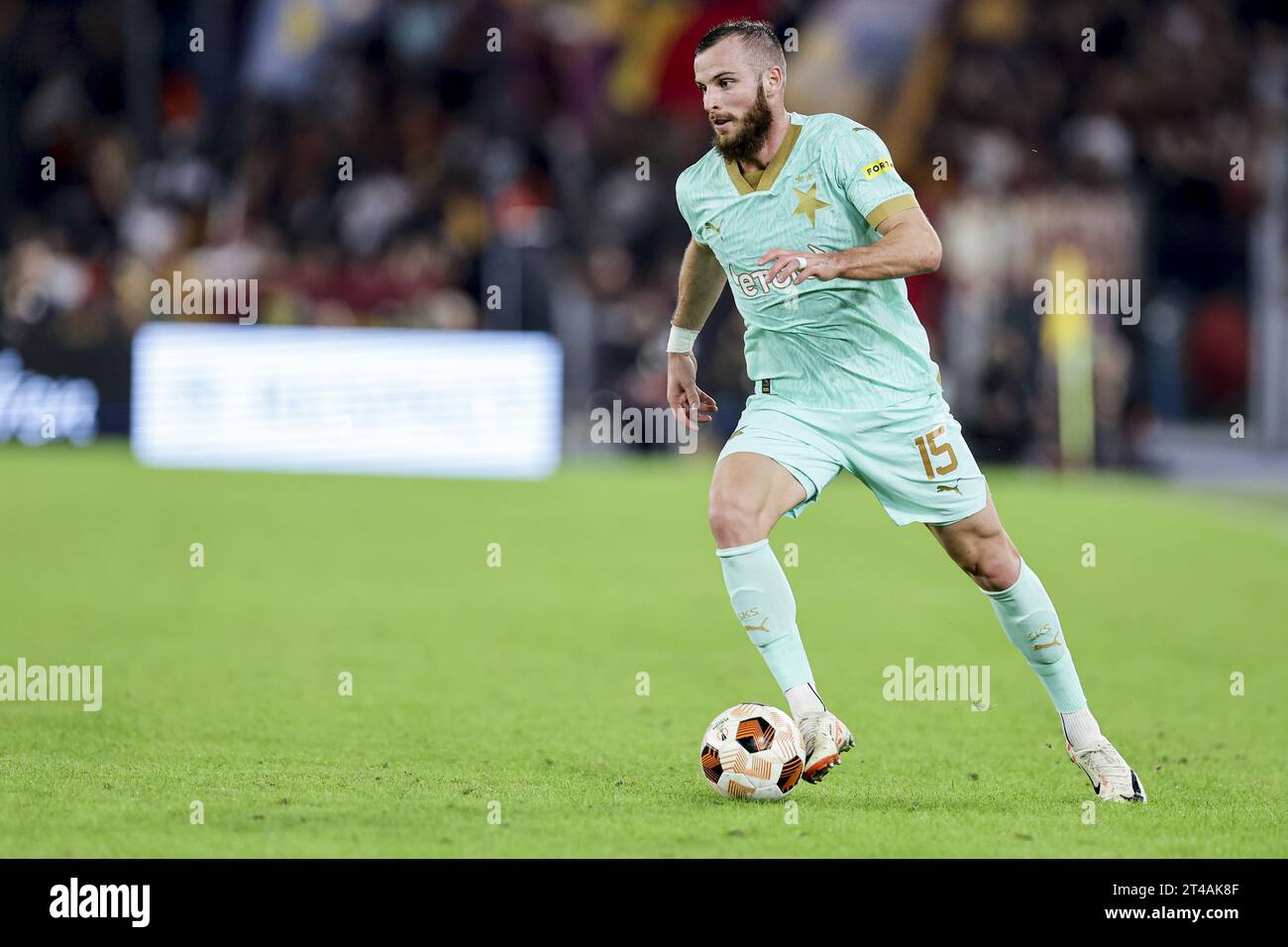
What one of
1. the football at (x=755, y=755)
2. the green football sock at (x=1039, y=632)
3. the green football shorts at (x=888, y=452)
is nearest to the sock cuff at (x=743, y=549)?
the green football shorts at (x=888, y=452)

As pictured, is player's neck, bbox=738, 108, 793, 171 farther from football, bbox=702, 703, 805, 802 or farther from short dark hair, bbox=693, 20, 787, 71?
football, bbox=702, 703, 805, 802

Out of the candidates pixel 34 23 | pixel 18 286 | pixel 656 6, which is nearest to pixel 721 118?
pixel 18 286

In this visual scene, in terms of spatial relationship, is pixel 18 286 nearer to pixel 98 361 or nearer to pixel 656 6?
pixel 98 361

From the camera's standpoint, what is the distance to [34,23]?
1033 inches

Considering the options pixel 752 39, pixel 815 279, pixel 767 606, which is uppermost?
pixel 752 39

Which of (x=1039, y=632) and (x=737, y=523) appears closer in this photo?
(x=737, y=523)

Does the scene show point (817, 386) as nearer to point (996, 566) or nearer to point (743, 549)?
point (743, 549)

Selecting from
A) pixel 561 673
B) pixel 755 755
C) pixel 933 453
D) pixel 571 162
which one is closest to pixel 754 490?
pixel 933 453

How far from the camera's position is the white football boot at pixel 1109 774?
603cm

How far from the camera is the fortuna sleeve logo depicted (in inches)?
235

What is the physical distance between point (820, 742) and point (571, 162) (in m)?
18.4

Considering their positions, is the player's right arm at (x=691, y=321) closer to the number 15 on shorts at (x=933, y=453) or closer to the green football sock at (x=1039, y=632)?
the number 15 on shorts at (x=933, y=453)

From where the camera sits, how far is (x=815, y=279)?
20.2 feet

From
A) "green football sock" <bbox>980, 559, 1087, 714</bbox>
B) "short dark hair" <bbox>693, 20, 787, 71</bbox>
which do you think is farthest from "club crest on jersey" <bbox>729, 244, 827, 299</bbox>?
"green football sock" <bbox>980, 559, 1087, 714</bbox>
